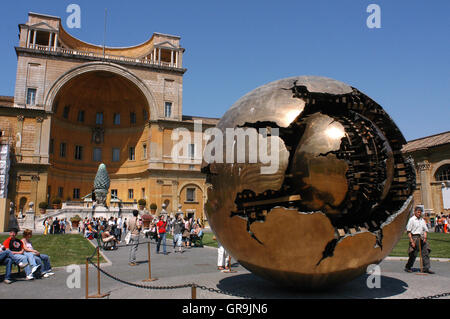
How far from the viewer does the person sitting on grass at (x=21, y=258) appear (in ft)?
31.0

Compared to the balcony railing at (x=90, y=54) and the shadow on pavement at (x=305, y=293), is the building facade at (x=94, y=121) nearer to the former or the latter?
the balcony railing at (x=90, y=54)

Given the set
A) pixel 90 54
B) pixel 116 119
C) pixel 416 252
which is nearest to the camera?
pixel 416 252

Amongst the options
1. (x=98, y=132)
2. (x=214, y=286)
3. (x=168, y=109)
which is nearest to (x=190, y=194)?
(x=168, y=109)

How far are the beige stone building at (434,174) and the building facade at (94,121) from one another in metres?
23.8

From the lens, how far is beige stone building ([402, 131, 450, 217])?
34.7m

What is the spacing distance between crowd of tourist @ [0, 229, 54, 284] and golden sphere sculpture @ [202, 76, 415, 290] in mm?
6011

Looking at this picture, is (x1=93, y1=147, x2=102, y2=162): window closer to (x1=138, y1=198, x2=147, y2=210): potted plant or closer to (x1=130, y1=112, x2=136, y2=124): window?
(x1=130, y1=112, x2=136, y2=124): window

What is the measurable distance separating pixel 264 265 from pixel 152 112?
4054cm

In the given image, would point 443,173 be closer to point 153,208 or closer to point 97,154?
point 153,208

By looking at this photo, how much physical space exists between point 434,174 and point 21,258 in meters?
36.8

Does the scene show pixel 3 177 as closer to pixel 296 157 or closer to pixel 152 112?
pixel 152 112

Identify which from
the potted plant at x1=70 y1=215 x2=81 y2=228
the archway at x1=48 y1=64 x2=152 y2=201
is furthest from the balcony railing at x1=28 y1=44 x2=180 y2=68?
the potted plant at x1=70 y1=215 x2=81 y2=228

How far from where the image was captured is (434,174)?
3578cm

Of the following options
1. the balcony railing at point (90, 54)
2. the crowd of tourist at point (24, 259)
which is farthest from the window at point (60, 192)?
the crowd of tourist at point (24, 259)
